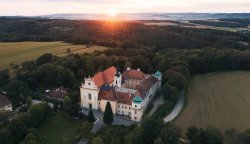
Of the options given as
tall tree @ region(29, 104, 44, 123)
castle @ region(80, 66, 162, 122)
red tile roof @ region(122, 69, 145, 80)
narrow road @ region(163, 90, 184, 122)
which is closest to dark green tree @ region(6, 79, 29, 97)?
tall tree @ region(29, 104, 44, 123)

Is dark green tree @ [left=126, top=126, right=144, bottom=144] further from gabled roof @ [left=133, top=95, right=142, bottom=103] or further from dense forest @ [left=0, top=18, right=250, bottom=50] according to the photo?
dense forest @ [left=0, top=18, right=250, bottom=50]

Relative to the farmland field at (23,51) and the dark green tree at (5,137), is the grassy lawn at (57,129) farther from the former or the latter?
the farmland field at (23,51)

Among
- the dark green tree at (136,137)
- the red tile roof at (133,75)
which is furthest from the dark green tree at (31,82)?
the dark green tree at (136,137)

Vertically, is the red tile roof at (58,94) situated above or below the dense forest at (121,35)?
below

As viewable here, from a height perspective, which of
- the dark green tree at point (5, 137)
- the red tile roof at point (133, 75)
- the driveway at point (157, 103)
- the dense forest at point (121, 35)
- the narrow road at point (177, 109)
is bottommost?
the narrow road at point (177, 109)

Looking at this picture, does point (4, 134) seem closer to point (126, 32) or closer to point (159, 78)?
point (159, 78)

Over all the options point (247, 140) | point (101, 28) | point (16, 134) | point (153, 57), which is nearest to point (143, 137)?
point (247, 140)
